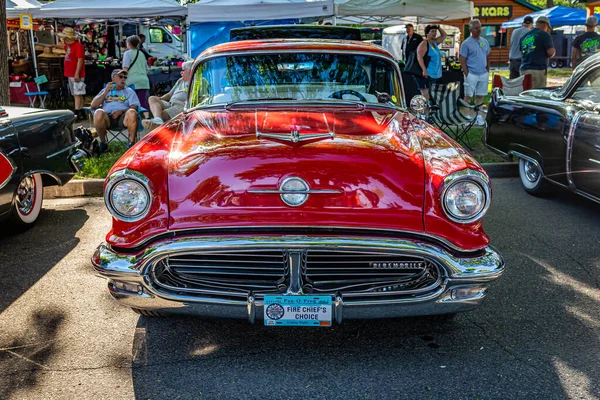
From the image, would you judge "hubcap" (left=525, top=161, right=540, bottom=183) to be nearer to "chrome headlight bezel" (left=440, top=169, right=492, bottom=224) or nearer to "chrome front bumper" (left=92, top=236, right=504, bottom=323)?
"chrome headlight bezel" (left=440, top=169, right=492, bottom=224)

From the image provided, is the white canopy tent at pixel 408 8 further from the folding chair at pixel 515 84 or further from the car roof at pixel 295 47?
the car roof at pixel 295 47

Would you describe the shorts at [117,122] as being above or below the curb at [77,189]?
above

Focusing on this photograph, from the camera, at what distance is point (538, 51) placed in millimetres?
11195

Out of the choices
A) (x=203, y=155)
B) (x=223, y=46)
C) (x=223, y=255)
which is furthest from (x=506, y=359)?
(x=223, y=46)

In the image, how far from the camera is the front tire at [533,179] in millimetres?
6762

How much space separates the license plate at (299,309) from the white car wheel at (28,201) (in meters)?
3.32

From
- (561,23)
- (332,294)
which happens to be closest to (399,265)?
(332,294)

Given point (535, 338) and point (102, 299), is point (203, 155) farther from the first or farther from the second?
point (535, 338)

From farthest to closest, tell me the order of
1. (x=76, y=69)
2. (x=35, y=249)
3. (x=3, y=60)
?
(x=76, y=69) → (x=3, y=60) → (x=35, y=249)

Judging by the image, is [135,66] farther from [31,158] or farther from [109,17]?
[31,158]

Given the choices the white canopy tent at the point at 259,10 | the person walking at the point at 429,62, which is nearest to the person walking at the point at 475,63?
the person walking at the point at 429,62

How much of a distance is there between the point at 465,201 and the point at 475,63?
363 inches

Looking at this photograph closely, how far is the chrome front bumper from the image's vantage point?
9.86 feet

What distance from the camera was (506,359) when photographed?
134 inches
